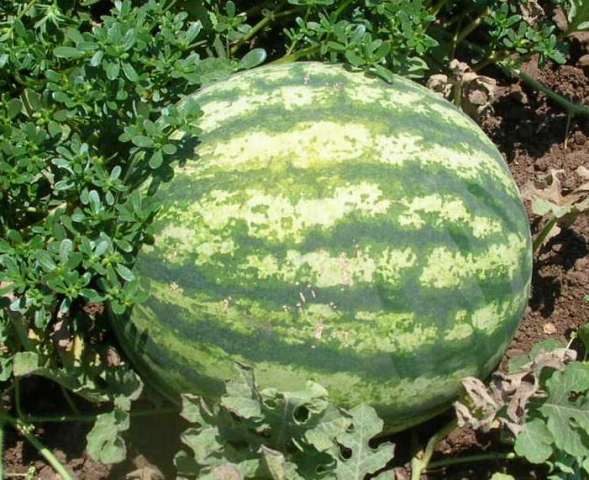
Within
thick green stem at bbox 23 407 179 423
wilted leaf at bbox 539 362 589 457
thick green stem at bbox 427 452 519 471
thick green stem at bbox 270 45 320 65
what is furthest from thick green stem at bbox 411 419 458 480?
thick green stem at bbox 270 45 320 65

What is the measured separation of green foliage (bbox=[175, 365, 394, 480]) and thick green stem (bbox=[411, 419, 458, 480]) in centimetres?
36

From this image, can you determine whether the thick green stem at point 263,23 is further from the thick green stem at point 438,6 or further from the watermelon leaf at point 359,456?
the watermelon leaf at point 359,456

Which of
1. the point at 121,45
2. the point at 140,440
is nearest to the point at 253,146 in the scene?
the point at 121,45

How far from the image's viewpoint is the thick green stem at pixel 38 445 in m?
2.76

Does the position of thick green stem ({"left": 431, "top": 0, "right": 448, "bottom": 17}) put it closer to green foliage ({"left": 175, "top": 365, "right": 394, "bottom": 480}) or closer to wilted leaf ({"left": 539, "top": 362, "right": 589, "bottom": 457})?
wilted leaf ({"left": 539, "top": 362, "right": 589, "bottom": 457})

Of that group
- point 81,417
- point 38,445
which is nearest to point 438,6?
point 81,417

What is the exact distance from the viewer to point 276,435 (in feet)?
7.91

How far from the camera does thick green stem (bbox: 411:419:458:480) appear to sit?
2.76m

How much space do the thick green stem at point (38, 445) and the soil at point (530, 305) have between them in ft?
0.34

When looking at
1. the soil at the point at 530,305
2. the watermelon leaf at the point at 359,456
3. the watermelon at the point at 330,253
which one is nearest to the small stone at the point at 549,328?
the soil at the point at 530,305

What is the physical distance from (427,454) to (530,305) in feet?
2.19

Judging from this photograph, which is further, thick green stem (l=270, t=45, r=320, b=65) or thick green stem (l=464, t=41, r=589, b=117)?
thick green stem (l=464, t=41, r=589, b=117)

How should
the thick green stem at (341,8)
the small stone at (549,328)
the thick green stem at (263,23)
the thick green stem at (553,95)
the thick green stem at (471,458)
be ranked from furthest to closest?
the thick green stem at (553,95) → the small stone at (549,328) → the thick green stem at (263,23) → the thick green stem at (471,458) → the thick green stem at (341,8)

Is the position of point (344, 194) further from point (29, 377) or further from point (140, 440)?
point (29, 377)
